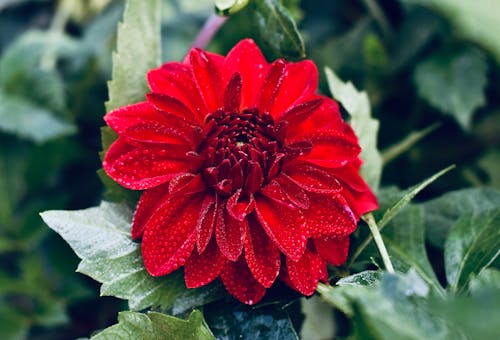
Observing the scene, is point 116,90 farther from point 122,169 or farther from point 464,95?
point 464,95

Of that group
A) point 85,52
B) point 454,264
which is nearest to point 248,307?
point 454,264

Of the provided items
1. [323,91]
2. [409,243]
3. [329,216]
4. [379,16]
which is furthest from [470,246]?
[379,16]

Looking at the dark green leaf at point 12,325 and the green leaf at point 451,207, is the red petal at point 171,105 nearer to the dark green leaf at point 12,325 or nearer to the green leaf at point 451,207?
the green leaf at point 451,207

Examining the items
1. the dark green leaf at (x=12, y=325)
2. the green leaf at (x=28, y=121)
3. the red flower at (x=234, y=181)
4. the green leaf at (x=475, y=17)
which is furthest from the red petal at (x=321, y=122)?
the dark green leaf at (x=12, y=325)

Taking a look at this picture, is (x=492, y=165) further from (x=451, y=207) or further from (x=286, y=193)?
(x=286, y=193)

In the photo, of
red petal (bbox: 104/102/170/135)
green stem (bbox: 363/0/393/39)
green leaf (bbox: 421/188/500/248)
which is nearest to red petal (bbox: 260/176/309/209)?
red petal (bbox: 104/102/170/135)

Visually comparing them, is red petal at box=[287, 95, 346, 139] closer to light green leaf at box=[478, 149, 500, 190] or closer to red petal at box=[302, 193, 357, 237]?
red petal at box=[302, 193, 357, 237]

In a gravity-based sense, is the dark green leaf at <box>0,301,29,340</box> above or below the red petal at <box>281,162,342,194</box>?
below
